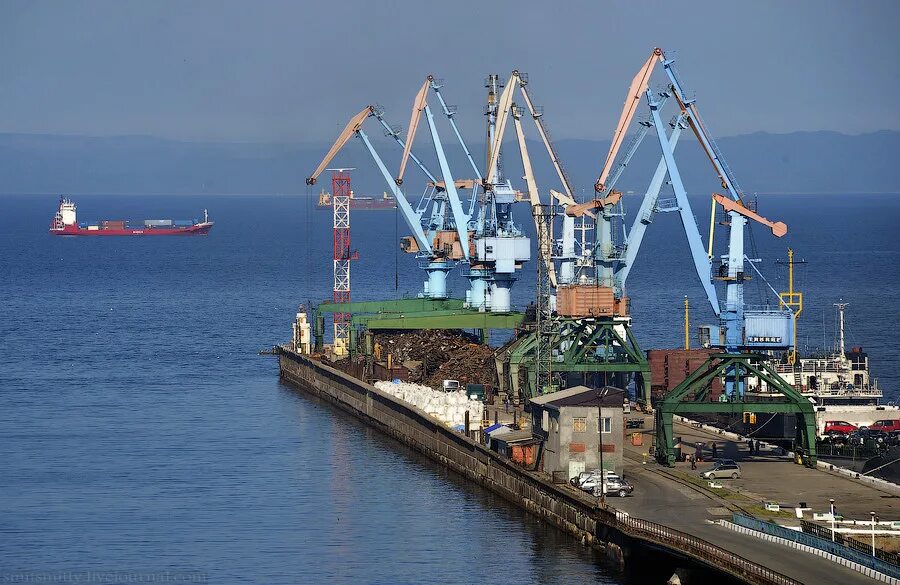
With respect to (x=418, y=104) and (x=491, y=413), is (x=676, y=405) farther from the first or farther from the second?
(x=418, y=104)

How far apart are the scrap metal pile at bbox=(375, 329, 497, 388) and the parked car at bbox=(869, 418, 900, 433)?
20.6 m

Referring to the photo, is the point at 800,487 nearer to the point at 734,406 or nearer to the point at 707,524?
the point at 734,406

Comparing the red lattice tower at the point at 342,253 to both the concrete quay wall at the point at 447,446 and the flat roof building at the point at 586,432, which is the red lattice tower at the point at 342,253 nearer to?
the concrete quay wall at the point at 447,446

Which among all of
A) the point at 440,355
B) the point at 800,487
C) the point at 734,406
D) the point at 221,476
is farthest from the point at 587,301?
the point at 800,487

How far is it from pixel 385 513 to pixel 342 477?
7.58m

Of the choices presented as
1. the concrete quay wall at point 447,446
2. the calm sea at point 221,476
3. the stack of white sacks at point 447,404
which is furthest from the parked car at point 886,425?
the concrete quay wall at point 447,446

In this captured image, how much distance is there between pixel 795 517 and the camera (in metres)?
51.1

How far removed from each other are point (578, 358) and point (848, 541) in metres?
31.7

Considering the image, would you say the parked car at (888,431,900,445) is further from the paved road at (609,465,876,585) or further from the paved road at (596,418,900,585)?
the paved road at (609,465,876,585)

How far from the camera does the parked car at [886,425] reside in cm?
7281

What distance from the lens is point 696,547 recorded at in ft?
154

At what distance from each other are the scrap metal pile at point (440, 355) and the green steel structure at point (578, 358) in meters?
4.04

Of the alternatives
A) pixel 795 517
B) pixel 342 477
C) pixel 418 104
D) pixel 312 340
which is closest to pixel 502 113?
pixel 418 104

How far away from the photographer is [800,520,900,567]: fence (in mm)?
44625
